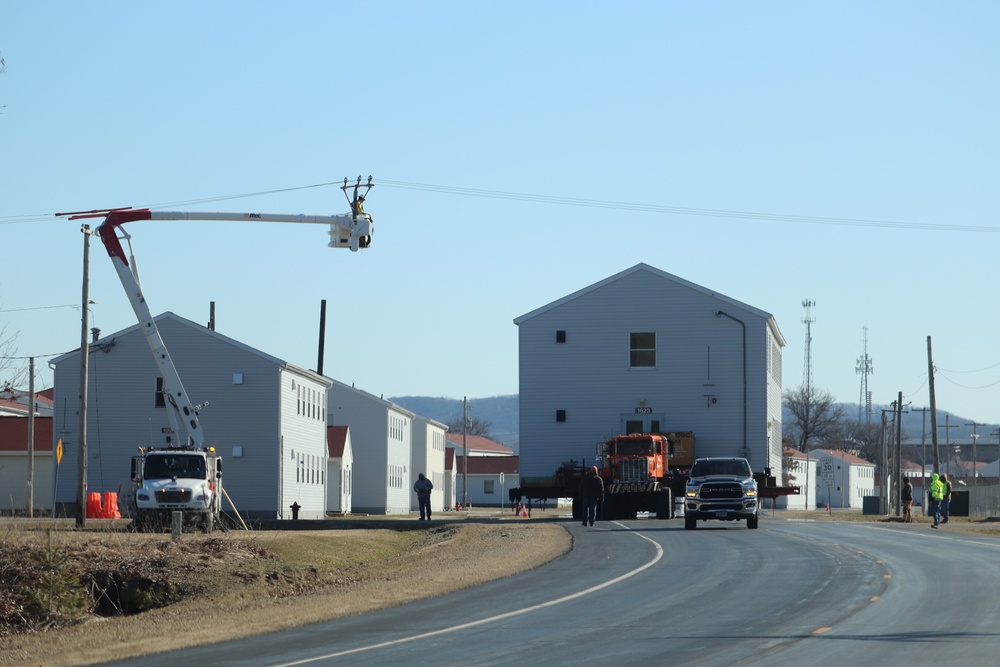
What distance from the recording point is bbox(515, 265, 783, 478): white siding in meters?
51.7

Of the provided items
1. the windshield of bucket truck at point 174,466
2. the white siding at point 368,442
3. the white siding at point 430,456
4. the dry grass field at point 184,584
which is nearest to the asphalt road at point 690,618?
the dry grass field at point 184,584

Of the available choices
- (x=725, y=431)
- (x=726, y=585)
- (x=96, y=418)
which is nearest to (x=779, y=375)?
(x=725, y=431)

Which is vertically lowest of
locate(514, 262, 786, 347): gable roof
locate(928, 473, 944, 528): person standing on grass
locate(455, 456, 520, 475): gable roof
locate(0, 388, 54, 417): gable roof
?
locate(455, 456, 520, 475): gable roof

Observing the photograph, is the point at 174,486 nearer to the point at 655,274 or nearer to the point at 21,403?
the point at 655,274

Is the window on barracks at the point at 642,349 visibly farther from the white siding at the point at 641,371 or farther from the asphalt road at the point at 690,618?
the asphalt road at the point at 690,618

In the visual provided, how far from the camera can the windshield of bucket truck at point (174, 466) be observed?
36.3 metres

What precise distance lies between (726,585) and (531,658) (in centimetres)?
789

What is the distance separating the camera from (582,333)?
5319 centimetres

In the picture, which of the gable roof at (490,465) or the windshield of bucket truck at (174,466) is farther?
the gable roof at (490,465)

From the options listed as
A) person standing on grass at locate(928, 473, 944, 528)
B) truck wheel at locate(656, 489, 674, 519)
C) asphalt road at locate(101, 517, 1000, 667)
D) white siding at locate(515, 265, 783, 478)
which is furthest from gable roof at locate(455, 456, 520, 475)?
asphalt road at locate(101, 517, 1000, 667)

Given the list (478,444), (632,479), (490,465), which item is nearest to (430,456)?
(490,465)

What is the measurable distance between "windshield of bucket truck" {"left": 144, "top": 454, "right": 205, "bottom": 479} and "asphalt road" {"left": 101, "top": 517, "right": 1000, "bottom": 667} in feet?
44.0

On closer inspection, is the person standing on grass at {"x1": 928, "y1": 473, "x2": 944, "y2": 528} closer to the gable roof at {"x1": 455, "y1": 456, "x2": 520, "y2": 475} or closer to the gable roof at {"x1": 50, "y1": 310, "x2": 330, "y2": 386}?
the gable roof at {"x1": 50, "y1": 310, "x2": 330, "y2": 386}

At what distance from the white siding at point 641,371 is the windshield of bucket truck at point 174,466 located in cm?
1846
